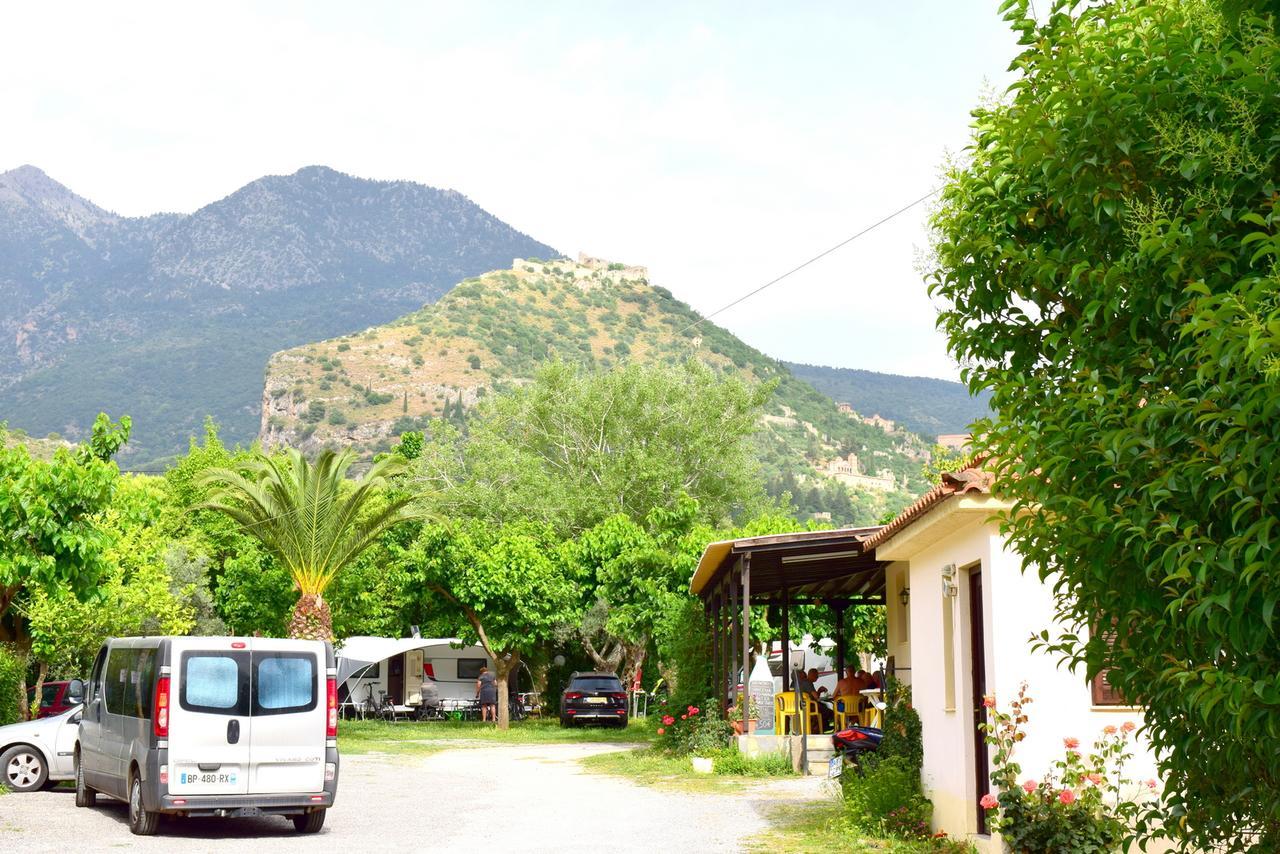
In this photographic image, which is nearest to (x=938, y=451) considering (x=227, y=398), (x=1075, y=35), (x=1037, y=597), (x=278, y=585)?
(x=278, y=585)

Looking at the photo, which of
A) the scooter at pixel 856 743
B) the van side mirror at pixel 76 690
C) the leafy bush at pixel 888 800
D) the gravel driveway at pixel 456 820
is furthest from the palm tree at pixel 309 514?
the leafy bush at pixel 888 800

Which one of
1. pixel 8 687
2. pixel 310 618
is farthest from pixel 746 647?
pixel 310 618

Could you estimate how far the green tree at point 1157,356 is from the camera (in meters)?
3.91

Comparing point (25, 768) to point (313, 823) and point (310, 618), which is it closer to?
point (313, 823)

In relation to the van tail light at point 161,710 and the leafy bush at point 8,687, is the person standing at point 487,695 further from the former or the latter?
the van tail light at point 161,710

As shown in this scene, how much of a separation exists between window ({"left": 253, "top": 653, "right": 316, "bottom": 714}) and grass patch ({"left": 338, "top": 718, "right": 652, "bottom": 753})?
52.3 feet

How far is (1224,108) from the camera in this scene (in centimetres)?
443

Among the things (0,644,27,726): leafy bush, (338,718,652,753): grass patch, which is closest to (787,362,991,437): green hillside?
(338,718,652,753): grass patch

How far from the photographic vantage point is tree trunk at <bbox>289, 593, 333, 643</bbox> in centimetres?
2967

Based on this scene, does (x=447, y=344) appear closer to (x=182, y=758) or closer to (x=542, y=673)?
(x=542, y=673)

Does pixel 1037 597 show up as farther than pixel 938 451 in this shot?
No

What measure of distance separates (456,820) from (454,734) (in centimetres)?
2159

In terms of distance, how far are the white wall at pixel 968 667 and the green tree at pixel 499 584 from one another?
74.5ft

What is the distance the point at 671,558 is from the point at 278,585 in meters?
12.2
